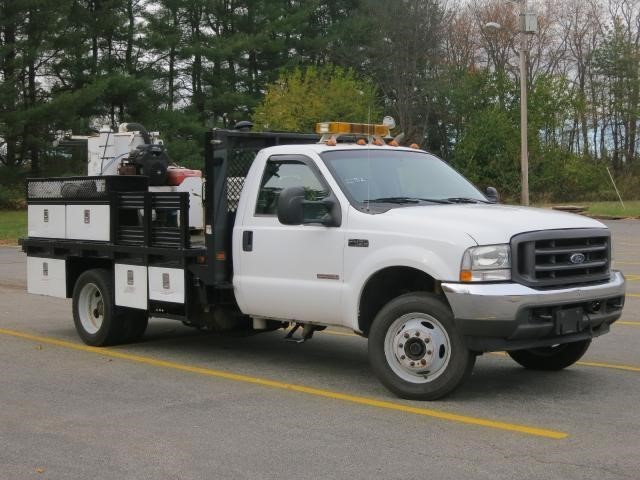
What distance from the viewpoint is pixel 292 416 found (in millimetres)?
6734

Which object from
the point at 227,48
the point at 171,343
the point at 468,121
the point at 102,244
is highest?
the point at 227,48

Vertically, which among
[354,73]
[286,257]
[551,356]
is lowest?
[551,356]

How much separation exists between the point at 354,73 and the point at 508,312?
1984 inches

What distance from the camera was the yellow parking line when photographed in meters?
6.32

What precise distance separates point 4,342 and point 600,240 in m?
6.40

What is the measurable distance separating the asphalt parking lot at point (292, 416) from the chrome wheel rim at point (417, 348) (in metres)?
0.24

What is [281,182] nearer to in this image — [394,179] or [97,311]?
[394,179]

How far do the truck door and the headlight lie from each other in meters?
1.23

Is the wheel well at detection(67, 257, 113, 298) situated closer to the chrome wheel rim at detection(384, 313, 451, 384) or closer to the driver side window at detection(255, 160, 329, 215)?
the driver side window at detection(255, 160, 329, 215)

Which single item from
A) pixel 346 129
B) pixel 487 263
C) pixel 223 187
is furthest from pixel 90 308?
pixel 487 263

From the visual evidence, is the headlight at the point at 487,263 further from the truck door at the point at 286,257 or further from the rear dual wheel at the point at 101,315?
the rear dual wheel at the point at 101,315

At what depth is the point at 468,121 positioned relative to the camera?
58.5m

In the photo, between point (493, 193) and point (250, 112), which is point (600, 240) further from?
point (250, 112)

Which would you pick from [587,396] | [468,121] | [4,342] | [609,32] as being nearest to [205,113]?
[468,121]
